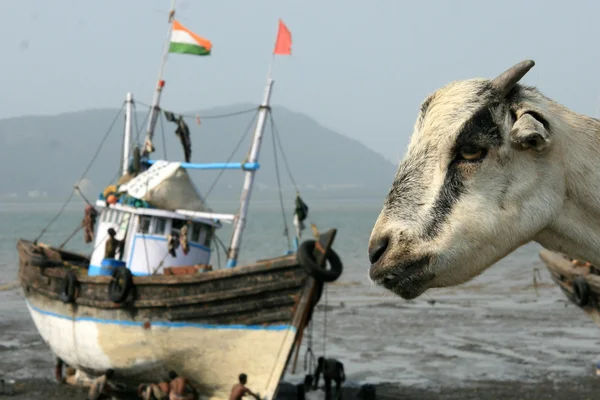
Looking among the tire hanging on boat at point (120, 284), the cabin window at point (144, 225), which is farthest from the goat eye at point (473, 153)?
the cabin window at point (144, 225)

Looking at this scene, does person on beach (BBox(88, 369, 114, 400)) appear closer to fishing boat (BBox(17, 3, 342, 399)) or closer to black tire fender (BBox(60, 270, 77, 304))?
fishing boat (BBox(17, 3, 342, 399))

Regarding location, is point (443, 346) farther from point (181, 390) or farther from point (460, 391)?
point (181, 390)

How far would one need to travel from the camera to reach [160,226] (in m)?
18.4

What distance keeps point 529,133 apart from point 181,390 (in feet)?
48.4

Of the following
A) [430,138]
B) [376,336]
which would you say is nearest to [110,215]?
[376,336]

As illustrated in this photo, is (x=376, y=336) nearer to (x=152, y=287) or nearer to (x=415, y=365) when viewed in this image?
(x=415, y=365)

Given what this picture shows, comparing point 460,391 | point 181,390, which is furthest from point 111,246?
point 460,391

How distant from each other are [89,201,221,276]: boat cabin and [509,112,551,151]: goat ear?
15719mm

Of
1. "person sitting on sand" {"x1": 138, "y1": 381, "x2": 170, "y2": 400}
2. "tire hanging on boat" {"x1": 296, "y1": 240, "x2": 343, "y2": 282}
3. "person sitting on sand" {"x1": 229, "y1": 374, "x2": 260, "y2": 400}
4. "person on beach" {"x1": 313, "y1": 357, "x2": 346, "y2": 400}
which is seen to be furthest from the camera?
"person on beach" {"x1": 313, "y1": 357, "x2": 346, "y2": 400}

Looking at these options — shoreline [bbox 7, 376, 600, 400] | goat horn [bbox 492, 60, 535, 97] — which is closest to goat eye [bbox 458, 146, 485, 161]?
goat horn [bbox 492, 60, 535, 97]

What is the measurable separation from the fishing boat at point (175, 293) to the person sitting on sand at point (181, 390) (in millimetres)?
281

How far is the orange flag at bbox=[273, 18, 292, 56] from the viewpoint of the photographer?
1947cm

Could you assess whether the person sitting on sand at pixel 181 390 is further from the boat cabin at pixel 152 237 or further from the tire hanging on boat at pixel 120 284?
the boat cabin at pixel 152 237

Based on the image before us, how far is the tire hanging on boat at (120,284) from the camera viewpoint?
55.3 feet
